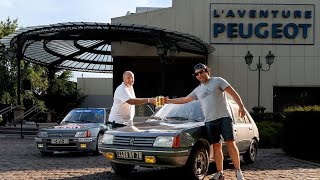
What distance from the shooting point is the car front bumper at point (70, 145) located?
12.8 metres

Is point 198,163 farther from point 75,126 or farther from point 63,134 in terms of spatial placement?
point 75,126

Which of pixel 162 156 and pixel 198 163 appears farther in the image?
pixel 198 163

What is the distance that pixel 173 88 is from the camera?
37906mm

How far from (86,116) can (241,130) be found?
5.86 metres

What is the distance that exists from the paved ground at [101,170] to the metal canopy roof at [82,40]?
39.5 feet

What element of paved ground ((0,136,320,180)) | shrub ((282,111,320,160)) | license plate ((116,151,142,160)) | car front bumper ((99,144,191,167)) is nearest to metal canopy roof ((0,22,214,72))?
paved ground ((0,136,320,180))

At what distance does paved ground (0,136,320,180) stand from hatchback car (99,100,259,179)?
506 millimetres

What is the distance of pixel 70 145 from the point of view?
12.8 m

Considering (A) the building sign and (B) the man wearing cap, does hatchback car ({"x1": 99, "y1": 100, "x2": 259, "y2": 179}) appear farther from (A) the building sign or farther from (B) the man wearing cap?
(A) the building sign

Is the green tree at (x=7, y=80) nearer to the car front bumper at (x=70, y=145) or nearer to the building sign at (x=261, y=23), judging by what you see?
the building sign at (x=261, y=23)

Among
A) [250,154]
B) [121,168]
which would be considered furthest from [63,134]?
[250,154]

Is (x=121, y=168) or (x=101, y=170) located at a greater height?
(x=121, y=168)

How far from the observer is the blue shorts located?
300 inches

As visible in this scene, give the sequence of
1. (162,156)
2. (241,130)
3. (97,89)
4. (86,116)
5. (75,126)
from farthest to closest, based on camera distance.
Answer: (97,89)
(86,116)
(75,126)
(241,130)
(162,156)
